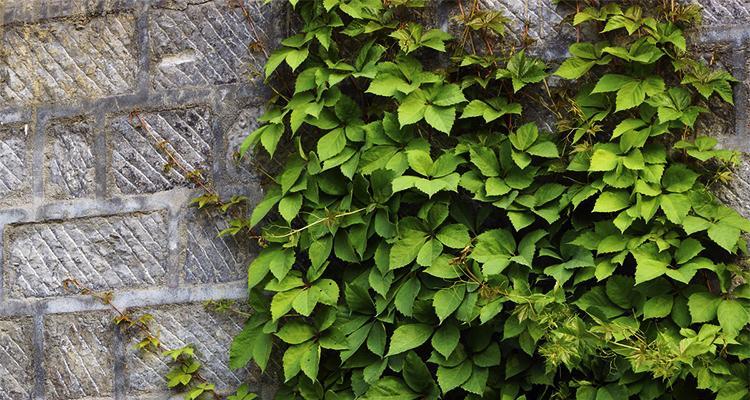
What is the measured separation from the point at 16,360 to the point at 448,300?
145 cm

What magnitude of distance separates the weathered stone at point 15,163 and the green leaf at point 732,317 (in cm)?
214

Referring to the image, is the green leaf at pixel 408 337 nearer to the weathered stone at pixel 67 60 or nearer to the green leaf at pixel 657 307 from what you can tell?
the green leaf at pixel 657 307

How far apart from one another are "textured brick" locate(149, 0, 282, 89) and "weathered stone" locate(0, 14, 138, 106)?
10cm

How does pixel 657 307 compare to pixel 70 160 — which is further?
pixel 70 160

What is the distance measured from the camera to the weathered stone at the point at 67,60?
3.33 metres

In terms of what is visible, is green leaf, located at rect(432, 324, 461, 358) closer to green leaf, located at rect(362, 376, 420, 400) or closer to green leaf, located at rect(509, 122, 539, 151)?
green leaf, located at rect(362, 376, 420, 400)

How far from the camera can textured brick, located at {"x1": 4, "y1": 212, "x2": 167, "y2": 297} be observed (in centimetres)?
325

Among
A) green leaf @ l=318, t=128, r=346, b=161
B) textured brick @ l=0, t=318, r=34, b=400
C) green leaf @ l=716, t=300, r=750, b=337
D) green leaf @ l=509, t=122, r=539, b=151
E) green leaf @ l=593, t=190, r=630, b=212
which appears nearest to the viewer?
green leaf @ l=716, t=300, r=750, b=337

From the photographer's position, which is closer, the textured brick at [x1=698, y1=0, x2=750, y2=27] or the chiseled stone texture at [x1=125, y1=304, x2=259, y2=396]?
the textured brick at [x1=698, y1=0, x2=750, y2=27]

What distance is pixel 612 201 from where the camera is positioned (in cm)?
280

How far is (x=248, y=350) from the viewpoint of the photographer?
10.1 feet

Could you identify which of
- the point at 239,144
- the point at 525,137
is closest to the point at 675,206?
the point at 525,137

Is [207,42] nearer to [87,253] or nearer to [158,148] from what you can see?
[158,148]

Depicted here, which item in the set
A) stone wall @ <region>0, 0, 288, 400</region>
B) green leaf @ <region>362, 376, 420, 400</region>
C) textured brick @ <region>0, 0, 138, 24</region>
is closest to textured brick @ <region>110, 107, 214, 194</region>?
stone wall @ <region>0, 0, 288, 400</region>
